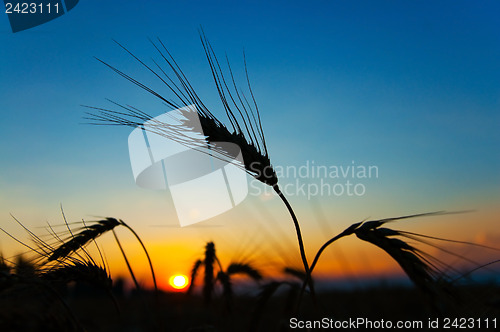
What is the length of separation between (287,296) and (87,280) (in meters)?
2.17

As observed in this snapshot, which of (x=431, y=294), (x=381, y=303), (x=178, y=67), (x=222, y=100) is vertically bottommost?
(x=381, y=303)

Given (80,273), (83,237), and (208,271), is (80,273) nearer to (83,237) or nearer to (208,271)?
(83,237)

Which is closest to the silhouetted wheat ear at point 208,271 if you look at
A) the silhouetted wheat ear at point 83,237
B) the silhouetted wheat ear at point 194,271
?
the silhouetted wheat ear at point 194,271

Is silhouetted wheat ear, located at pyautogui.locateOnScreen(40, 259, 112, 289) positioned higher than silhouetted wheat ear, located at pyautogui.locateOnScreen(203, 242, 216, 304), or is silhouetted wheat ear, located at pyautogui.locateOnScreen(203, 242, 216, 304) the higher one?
silhouetted wheat ear, located at pyautogui.locateOnScreen(40, 259, 112, 289)

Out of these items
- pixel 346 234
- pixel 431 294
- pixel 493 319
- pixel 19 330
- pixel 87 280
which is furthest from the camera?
pixel 87 280

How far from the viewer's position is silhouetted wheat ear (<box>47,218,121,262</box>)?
2.65 meters

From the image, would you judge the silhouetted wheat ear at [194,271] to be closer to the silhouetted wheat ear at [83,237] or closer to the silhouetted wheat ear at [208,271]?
the silhouetted wheat ear at [208,271]

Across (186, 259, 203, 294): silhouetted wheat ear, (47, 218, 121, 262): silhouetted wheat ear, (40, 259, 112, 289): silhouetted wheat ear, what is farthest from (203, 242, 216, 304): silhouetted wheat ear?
(40, 259, 112, 289): silhouetted wheat ear

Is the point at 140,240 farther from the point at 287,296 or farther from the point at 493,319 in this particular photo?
the point at 493,319

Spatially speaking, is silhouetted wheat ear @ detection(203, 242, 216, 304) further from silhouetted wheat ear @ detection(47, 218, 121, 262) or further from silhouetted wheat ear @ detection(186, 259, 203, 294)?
silhouetted wheat ear @ detection(47, 218, 121, 262)

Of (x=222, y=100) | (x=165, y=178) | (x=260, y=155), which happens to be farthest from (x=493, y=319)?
(x=165, y=178)

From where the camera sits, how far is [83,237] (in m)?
2.91

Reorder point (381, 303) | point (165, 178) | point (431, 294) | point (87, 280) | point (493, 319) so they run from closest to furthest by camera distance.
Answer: point (431, 294) < point (493, 319) < point (87, 280) < point (165, 178) < point (381, 303)

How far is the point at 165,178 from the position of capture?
431 cm
